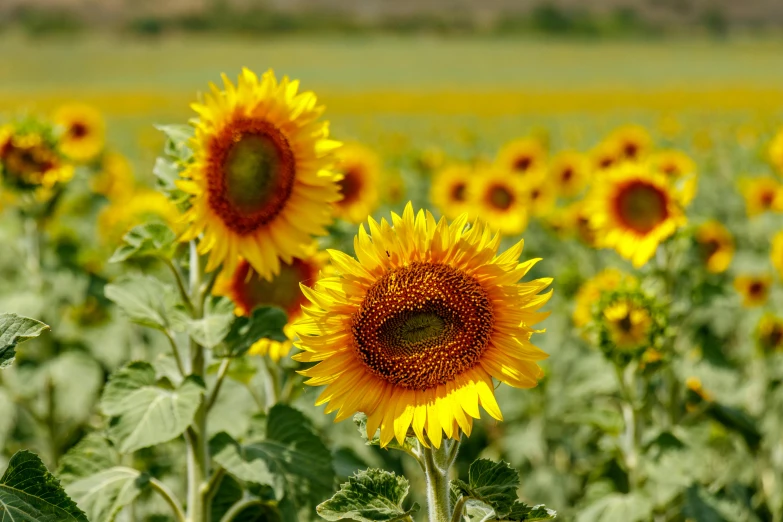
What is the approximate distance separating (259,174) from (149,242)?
42cm

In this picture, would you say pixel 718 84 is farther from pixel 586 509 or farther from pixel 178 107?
pixel 586 509

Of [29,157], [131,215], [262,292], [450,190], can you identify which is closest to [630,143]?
[450,190]

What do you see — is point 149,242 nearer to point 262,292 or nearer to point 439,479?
point 262,292

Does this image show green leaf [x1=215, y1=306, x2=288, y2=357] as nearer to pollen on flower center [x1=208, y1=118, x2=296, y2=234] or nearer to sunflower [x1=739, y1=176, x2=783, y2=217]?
pollen on flower center [x1=208, y1=118, x2=296, y2=234]

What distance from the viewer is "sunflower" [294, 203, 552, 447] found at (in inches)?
78.4

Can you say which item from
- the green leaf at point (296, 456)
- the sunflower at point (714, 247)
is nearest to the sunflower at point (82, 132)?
the sunflower at point (714, 247)

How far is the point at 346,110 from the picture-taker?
29656 mm

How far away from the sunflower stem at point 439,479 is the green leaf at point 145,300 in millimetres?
982

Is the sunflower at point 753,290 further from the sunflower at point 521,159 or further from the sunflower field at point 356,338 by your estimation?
the sunflower at point 521,159

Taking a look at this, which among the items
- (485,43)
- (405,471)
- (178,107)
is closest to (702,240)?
(405,471)

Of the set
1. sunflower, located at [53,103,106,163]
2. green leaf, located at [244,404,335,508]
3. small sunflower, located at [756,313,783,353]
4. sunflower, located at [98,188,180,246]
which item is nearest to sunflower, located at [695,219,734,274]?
small sunflower, located at [756,313,783,353]

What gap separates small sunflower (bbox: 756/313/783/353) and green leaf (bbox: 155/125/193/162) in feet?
11.0

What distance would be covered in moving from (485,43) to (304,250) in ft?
252

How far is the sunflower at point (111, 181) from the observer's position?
24.3 feet
